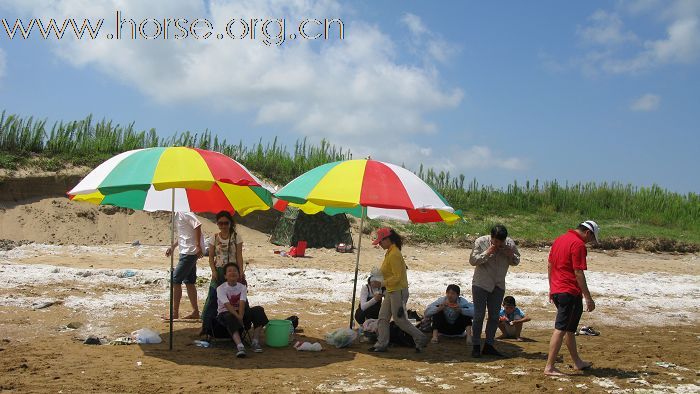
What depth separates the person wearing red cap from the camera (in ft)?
26.9

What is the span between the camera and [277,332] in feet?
27.9

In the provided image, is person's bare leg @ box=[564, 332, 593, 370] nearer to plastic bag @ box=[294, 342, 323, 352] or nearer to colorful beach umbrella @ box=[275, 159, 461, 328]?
colorful beach umbrella @ box=[275, 159, 461, 328]

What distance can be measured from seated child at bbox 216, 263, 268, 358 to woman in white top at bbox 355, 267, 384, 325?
1462 mm

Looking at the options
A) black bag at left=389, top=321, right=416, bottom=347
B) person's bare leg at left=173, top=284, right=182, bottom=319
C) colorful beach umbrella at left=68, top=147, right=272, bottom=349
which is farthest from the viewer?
person's bare leg at left=173, top=284, right=182, bottom=319

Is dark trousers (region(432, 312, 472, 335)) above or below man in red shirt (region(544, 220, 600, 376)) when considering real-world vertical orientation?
below

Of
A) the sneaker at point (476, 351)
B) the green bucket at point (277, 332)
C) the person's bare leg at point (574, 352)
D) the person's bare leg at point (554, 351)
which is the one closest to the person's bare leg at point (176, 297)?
the green bucket at point (277, 332)

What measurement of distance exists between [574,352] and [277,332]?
11.5ft

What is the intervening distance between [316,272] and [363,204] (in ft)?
23.5

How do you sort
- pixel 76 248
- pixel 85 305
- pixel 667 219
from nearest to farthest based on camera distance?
pixel 85 305 → pixel 76 248 → pixel 667 219

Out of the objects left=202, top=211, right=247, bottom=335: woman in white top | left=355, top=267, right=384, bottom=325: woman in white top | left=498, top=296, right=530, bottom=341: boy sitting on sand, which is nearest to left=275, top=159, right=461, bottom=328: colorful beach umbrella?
left=202, top=211, right=247, bottom=335: woman in white top

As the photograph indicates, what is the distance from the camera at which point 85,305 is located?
10398mm

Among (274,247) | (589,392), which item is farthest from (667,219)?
(589,392)

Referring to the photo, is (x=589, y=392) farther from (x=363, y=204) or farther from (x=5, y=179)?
(x=5, y=179)

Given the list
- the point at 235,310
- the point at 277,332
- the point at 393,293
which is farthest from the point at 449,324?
the point at 235,310
